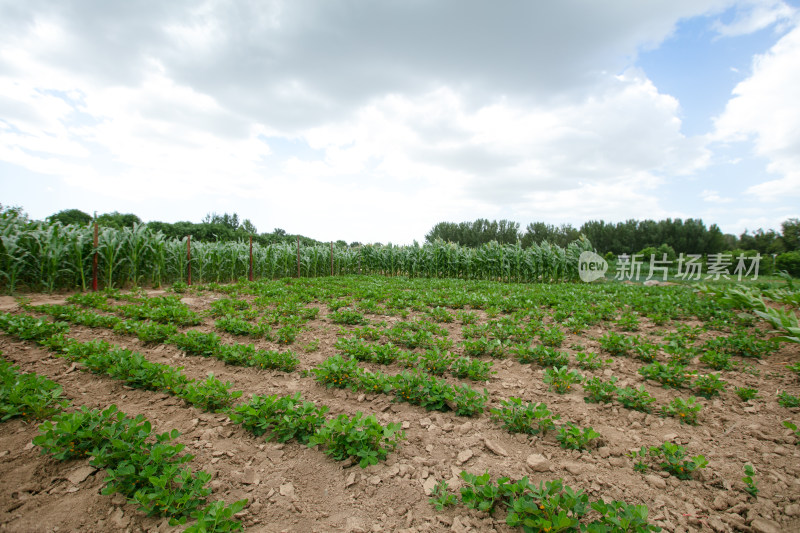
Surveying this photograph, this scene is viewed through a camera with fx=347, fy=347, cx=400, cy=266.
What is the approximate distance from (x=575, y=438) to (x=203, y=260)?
14077mm

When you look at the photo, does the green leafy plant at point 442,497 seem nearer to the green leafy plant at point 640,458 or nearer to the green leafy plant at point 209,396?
the green leafy plant at point 640,458

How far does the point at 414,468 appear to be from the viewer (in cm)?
230

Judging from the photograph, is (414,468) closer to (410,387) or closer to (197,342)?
(410,387)

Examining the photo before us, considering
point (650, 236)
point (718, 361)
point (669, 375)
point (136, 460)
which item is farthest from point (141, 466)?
point (650, 236)

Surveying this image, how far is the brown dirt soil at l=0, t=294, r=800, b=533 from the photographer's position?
6.23 feet

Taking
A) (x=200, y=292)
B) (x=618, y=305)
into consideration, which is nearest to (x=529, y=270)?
(x=618, y=305)

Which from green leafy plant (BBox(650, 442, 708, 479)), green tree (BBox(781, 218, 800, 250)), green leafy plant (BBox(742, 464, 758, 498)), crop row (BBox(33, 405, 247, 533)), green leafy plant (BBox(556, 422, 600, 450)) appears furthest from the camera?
green tree (BBox(781, 218, 800, 250))

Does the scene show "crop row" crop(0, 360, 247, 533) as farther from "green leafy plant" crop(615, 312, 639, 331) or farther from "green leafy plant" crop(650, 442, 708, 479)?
"green leafy plant" crop(615, 312, 639, 331)

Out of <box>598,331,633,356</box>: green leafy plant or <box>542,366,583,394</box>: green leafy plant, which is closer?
<box>542,366,583,394</box>: green leafy plant

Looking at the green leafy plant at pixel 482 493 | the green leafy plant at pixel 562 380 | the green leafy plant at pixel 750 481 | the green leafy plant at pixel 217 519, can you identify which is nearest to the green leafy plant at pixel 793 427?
the green leafy plant at pixel 750 481

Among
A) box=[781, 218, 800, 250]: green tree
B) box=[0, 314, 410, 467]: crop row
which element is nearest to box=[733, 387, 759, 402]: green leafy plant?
box=[0, 314, 410, 467]: crop row

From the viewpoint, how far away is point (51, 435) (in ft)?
7.54

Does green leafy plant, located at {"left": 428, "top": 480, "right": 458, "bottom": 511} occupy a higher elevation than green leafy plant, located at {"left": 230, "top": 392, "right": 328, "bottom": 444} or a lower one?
lower

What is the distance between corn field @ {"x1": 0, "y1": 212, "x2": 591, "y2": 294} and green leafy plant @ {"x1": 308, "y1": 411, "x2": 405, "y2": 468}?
9.93 meters
